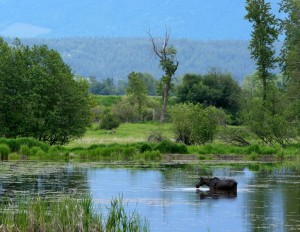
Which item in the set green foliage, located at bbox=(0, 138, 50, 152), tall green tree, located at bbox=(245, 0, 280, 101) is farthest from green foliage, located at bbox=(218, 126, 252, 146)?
green foliage, located at bbox=(0, 138, 50, 152)

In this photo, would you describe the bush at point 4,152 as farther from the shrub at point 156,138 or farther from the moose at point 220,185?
the moose at point 220,185

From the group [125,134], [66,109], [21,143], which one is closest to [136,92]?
[125,134]

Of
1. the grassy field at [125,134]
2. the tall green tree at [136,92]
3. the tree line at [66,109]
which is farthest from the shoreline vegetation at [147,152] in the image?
the tall green tree at [136,92]

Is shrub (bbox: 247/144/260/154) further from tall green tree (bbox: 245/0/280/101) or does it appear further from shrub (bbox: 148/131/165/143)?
tall green tree (bbox: 245/0/280/101)

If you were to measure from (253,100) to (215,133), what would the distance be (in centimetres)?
419

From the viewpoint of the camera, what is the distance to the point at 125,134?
273 ft

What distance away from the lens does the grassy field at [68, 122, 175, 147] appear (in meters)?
74.1

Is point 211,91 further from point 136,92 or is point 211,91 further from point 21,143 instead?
point 21,143

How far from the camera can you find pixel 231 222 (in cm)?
2673

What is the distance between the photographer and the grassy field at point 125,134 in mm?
74125

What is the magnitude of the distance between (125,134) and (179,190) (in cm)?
4728

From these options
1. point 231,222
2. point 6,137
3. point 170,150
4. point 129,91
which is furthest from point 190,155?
point 129,91

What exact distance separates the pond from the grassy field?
77.6ft

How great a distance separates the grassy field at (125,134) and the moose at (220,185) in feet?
115
